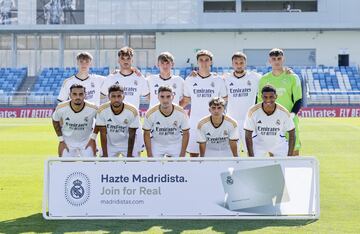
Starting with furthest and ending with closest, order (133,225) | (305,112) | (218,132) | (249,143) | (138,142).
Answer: (305,112) < (138,142) < (218,132) < (249,143) < (133,225)

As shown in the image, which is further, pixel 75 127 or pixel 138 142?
pixel 138 142

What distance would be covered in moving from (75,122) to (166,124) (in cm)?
121

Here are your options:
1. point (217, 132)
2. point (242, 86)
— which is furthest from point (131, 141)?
point (242, 86)

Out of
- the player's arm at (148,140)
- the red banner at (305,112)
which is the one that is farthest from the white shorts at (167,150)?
the red banner at (305,112)

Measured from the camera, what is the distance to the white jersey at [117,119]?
8.94 m

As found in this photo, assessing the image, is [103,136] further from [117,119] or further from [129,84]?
[129,84]

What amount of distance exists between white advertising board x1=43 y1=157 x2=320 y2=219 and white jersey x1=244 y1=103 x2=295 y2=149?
1.10m

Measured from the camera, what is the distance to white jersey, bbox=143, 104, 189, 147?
29.2ft

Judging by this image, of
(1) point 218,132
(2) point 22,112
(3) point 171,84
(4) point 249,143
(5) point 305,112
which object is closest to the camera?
(4) point 249,143

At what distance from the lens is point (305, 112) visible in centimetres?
3491

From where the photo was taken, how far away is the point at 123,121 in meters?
9.01

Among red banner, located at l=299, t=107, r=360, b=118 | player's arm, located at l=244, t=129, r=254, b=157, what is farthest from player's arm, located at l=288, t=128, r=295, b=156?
red banner, located at l=299, t=107, r=360, b=118

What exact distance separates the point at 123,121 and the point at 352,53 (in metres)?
36.2

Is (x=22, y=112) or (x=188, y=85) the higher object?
(x=188, y=85)
